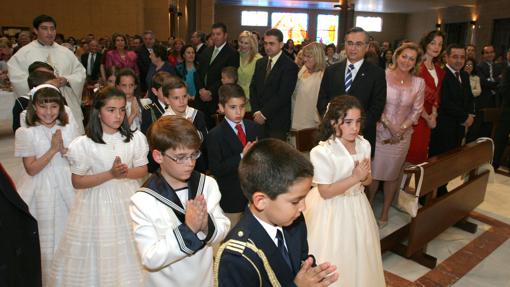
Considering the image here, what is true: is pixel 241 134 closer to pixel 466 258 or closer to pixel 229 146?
pixel 229 146

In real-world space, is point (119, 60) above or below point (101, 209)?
above

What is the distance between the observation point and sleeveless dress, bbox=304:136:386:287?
8.20ft

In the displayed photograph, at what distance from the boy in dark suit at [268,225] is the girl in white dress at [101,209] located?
1.27 metres

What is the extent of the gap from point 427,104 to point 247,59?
2.18 meters

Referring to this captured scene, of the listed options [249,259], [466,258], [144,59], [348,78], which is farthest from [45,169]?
[144,59]

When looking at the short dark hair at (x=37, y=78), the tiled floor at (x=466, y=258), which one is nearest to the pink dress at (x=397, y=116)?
the tiled floor at (x=466, y=258)

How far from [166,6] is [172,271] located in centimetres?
1459

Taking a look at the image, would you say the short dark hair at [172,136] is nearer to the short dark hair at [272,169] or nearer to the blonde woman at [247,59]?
the short dark hair at [272,169]

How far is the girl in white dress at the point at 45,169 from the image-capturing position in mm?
2787

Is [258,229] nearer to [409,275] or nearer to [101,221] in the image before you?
[101,221]

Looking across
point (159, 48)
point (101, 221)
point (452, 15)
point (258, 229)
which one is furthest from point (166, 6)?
point (258, 229)

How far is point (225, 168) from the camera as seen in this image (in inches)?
112

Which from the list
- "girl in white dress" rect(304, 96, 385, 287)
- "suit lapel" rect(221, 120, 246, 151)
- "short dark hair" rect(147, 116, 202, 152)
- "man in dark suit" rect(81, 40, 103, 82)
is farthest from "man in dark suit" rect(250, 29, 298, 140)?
"man in dark suit" rect(81, 40, 103, 82)

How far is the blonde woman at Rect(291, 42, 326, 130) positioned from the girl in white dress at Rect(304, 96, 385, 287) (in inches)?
79.7
